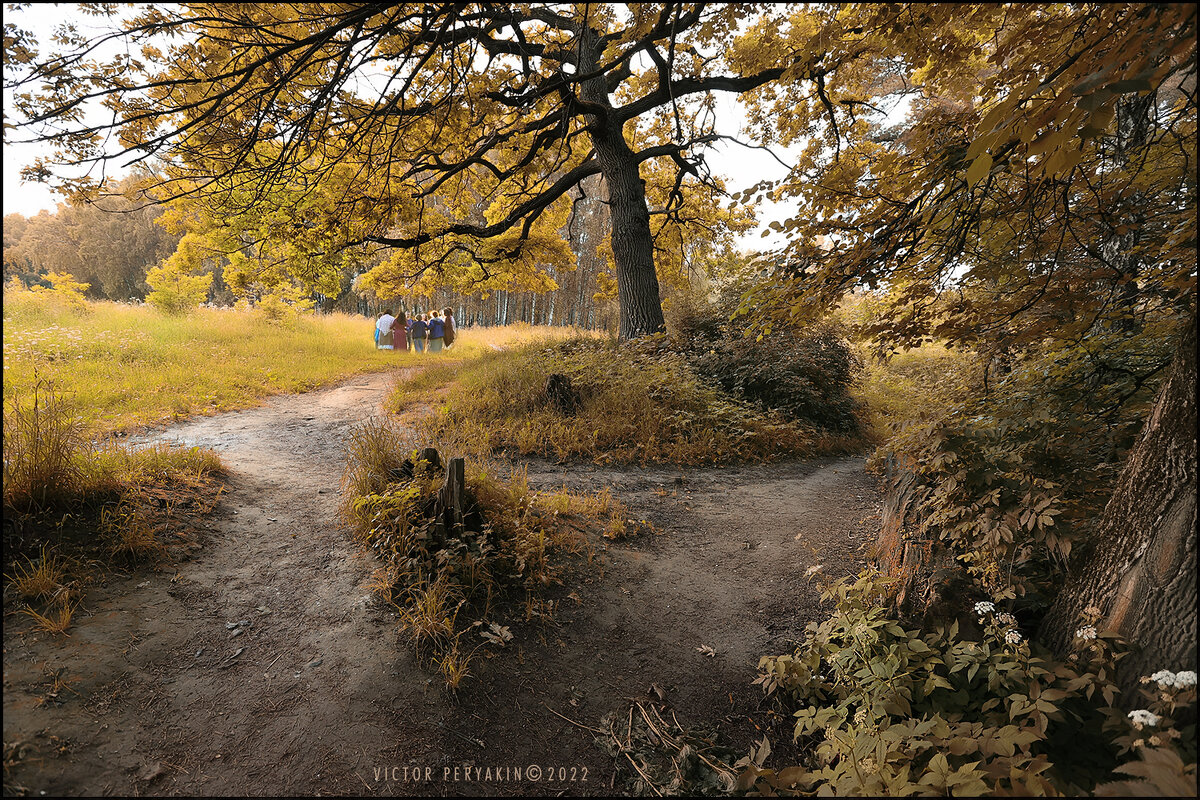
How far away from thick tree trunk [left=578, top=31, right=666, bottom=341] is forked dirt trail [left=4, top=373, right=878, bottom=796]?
6657mm

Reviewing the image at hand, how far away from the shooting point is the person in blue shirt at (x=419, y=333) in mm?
16688

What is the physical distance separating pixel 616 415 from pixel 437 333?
11615 mm

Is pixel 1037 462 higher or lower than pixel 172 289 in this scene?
lower

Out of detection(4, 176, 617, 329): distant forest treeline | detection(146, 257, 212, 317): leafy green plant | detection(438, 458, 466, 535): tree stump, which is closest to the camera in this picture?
detection(438, 458, 466, 535): tree stump

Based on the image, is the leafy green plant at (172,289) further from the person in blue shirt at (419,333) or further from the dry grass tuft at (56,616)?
the dry grass tuft at (56,616)

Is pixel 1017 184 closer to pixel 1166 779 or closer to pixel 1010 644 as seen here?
pixel 1010 644

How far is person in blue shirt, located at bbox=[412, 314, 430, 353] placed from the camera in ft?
54.7

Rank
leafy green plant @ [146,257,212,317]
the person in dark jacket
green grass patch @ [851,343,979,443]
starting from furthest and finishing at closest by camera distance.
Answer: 1. the person in dark jacket
2. leafy green plant @ [146,257,212,317]
3. green grass patch @ [851,343,979,443]

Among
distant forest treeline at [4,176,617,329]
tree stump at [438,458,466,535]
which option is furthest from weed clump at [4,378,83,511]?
distant forest treeline at [4,176,617,329]

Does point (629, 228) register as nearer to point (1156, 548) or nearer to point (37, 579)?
point (1156, 548)

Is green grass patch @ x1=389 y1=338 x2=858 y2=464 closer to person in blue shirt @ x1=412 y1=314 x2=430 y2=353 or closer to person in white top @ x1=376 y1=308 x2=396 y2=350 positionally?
person in white top @ x1=376 y1=308 x2=396 y2=350

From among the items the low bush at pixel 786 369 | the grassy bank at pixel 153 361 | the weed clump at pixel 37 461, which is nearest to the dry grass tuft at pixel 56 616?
the weed clump at pixel 37 461

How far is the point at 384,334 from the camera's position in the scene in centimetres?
1627

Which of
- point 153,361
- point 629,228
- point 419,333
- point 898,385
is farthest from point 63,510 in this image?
point 419,333
